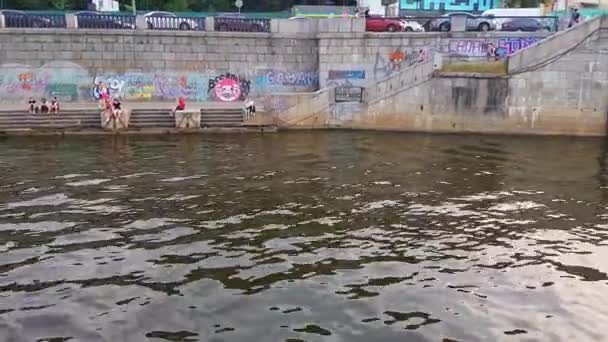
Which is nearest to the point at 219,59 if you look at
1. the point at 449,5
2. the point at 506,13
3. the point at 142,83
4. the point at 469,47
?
the point at 142,83

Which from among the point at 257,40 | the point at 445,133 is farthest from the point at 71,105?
the point at 445,133

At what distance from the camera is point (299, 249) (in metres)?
13.0

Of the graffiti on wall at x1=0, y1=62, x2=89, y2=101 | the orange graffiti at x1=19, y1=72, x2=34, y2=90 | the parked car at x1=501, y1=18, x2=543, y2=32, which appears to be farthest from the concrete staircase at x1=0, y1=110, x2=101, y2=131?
the parked car at x1=501, y1=18, x2=543, y2=32

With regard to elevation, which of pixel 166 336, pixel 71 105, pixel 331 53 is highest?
pixel 331 53

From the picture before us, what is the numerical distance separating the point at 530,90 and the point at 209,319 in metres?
26.1

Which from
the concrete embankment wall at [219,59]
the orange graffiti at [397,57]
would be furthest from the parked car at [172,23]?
the orange graffiti at [397,57]

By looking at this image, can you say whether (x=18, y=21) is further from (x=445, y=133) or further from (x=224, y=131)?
(x=445, y=133)

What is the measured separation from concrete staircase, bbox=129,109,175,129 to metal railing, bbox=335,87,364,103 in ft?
29.3

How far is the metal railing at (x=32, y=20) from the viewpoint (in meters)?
32.8

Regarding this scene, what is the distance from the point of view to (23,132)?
1127 inches

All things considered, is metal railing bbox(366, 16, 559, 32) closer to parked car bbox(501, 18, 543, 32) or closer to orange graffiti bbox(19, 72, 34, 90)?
parked car bbox(501, 18, 543, 32)

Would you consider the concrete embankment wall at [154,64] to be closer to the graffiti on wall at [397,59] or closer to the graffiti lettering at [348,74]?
the graffiti lettering at [348,74]

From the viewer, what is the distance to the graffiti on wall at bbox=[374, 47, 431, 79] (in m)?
34.4

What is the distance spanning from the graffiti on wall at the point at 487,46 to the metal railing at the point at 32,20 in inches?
895
